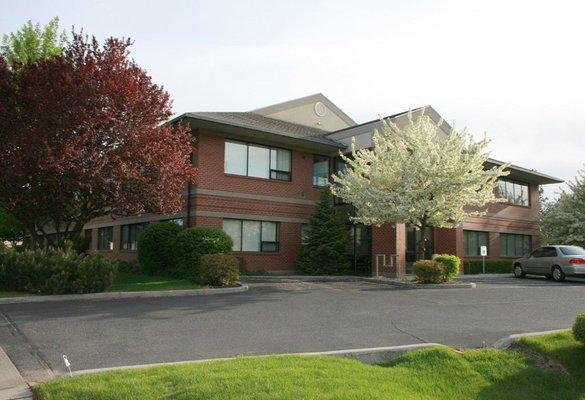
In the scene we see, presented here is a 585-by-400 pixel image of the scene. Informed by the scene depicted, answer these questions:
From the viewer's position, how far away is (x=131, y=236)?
27.1 metres

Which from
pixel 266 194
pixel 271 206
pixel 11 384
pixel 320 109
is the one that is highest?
pixel 320 109

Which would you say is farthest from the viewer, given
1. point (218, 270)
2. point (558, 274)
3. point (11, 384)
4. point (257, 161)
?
point (257, 161)

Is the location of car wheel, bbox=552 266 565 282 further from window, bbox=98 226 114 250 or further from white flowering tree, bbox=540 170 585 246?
window, bbox=98 226 114 250

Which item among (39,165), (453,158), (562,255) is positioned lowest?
(562,255)

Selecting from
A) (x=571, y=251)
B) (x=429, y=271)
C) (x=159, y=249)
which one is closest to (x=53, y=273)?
(x=159, y=249)

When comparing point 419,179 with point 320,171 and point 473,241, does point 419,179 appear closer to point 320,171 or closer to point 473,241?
point 320,171

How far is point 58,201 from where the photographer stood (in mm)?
14602

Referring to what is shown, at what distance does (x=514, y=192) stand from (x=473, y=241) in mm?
5563

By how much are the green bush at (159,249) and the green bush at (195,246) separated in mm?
1264

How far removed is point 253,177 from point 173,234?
4.26m

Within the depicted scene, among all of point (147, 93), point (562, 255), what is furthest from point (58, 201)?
point (562, 255)

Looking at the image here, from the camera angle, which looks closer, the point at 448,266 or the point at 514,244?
the point at 448,266

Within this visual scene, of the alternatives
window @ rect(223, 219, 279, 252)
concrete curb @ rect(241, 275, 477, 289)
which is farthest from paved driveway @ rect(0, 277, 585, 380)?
window @ rect(223, 219, 279, 252)

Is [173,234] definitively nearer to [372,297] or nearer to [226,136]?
[226,136]
